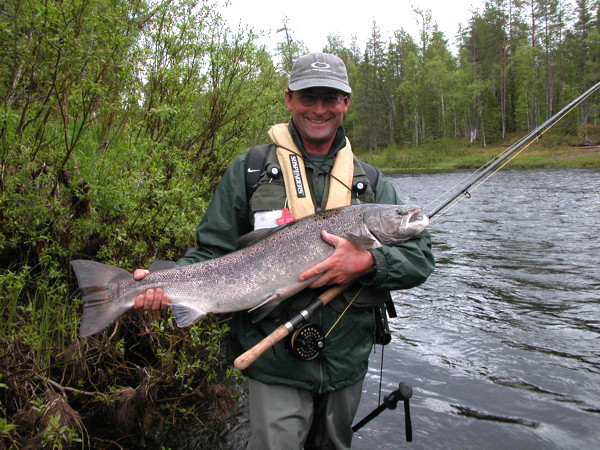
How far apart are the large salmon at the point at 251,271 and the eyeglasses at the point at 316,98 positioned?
741 millimetres

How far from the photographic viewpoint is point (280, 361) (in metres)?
2.90

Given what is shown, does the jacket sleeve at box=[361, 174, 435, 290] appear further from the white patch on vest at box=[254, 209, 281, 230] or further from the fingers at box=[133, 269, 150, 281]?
the fingers at box=[133, 269, 150, 281]

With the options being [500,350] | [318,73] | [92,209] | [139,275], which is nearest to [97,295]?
[139,275]

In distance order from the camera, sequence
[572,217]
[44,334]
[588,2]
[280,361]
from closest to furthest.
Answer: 1. [280,361]
2. [44,334]
3. [572,217]
4. [588,2]

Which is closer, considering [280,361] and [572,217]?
[280,361]

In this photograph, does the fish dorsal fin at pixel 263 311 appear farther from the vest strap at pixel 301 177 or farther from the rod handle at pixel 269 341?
the vest strap at pixel 301 177

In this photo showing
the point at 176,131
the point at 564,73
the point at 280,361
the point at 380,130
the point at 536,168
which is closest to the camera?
the point at 280,361

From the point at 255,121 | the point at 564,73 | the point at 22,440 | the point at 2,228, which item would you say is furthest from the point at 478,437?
the point at 564,73

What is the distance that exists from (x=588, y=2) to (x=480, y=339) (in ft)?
211

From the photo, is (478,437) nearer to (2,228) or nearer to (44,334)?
(44,334)

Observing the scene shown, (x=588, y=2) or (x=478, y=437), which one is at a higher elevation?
(x=588, y=2)

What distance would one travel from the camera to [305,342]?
285 cm

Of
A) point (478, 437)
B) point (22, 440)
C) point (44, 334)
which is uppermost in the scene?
point (44, 334)

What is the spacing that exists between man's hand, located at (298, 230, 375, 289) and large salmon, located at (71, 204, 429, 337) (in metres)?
0.08
